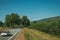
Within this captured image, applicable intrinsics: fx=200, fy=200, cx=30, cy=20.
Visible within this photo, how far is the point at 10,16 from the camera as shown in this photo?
176500 millimetres

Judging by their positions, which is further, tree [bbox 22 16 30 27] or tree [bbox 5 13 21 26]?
tree [bbox 22 16 30 27]

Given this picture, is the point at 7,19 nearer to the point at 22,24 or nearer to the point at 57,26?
the point at 22,24

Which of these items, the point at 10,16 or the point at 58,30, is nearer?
the point at 58,30

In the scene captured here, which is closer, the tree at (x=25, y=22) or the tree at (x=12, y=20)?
the tree at (x=12, y=20)

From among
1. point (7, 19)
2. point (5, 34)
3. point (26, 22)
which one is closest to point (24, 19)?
point (26, 22)

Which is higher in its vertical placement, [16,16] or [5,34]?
[16,16]

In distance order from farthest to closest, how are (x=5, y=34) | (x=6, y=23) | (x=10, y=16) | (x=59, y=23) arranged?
(x=10, y=16) → (x=6, y=23) → (x=5, y=34) → (x=59, y=23)

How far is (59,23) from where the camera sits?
27906 mm

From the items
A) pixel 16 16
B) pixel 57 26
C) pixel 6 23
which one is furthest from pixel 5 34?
pixel 16 16

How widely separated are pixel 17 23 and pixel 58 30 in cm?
14629

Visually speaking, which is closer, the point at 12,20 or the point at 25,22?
the point at 25,22

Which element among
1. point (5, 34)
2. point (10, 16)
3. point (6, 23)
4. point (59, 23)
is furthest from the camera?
point (10, 16)

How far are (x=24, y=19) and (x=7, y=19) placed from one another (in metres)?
14.5

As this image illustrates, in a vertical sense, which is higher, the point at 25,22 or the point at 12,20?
the point at 12,20
